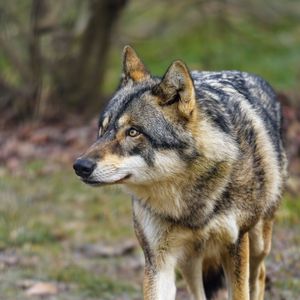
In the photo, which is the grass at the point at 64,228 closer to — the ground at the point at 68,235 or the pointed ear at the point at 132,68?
the ground at the point at 68,235

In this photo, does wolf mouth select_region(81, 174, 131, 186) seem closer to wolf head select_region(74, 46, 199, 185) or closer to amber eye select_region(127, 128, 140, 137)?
wolf head select_region(74, 46, 199, 185)

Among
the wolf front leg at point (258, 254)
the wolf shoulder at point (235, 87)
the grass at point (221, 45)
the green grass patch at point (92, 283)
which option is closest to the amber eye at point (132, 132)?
the wolf shoulder at point (235, 87)

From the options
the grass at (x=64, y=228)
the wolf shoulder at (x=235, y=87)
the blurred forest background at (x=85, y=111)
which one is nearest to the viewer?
the wolf shoulder at (x=235, y=87)

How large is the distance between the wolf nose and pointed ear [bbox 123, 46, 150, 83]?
0.98 meters

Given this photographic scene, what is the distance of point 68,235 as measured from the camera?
29.4 feet

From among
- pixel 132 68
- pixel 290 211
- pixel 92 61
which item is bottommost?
pixel 290 211

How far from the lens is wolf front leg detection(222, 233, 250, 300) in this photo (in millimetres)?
5541

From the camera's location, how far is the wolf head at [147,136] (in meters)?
4.95

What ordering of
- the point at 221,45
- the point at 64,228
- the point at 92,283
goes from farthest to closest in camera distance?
1. the point at 221,45
2. the point at 64,228
3. the point at 92,283

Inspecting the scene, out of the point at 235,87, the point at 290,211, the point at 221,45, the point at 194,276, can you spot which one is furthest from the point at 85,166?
the point at 221,45

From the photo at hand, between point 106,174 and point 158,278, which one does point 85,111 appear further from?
point 106,174

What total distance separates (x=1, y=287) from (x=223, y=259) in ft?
7.59

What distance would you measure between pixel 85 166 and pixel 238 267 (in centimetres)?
133

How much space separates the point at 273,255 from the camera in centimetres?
780
